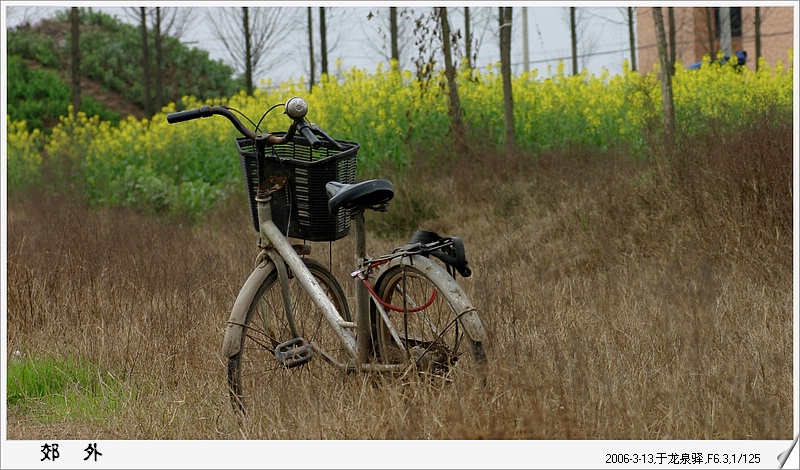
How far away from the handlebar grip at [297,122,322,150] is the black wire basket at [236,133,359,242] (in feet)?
0.42

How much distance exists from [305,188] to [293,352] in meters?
0.64

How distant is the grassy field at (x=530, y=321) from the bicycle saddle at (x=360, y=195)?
625 millimetres

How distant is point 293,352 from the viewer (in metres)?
3.65

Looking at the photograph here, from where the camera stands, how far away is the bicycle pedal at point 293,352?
3.62 meters

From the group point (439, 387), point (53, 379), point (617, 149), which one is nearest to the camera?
point (439, 387)

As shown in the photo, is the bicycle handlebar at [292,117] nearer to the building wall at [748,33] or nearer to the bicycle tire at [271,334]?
the bicycle tire at [271,334]

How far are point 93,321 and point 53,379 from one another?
2.09 ft

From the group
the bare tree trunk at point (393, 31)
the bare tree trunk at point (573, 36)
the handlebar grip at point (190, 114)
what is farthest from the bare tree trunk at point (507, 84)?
the bare tree trunk at point (573, 36)

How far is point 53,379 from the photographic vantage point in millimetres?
4387

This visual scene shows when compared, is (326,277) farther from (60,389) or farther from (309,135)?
(60,389)

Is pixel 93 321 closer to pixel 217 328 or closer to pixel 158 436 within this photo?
pixel 217 328

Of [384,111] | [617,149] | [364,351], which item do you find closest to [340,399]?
[364,351]

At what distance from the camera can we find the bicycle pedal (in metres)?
3.62

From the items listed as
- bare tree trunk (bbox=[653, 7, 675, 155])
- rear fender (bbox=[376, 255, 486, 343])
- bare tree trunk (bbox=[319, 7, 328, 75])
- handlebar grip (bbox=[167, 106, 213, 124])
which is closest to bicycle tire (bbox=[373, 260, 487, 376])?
rear fender (bbox=[376, 255, 486, 343])
